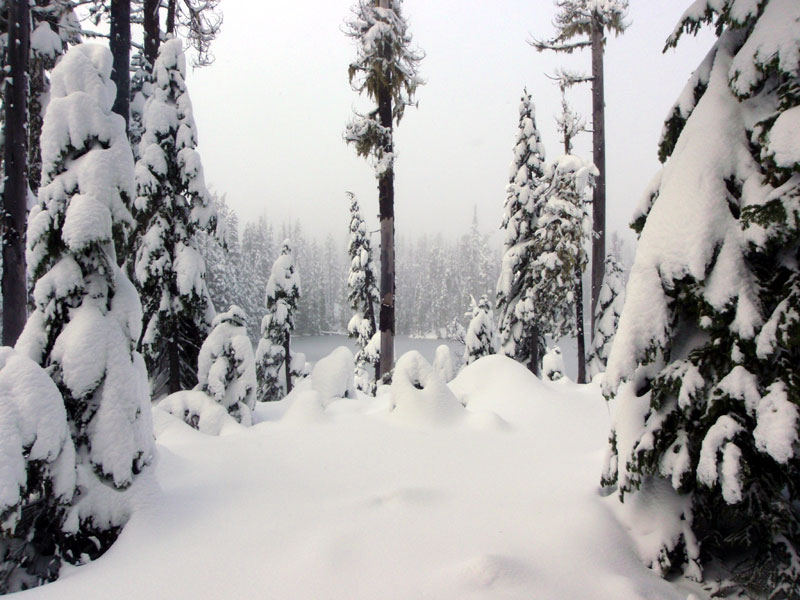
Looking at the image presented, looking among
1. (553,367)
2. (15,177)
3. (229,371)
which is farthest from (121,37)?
(553,367)

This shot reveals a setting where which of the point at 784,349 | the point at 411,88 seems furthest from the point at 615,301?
the point at 784,349

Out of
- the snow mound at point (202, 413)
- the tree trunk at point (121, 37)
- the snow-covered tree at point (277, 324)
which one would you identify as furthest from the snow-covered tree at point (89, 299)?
the snow-covered tree at point (277, 324)

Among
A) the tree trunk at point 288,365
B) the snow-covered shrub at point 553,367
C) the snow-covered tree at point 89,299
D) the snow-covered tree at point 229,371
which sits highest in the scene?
the snow-covered tree at point 89,299

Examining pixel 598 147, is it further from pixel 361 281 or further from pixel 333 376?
pixel 361 281

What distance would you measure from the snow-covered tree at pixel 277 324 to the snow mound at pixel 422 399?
14.9 m

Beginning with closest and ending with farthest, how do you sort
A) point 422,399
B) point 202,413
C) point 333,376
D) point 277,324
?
point 422,399 < point 202,413 < point 333,376 < point 277,324

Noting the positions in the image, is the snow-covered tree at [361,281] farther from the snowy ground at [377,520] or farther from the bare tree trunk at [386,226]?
the snowy ground at [377,520]

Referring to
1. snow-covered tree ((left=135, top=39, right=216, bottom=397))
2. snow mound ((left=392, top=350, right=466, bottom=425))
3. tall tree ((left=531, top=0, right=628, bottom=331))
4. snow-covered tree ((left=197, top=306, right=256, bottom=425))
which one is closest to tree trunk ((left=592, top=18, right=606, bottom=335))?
tall tree ((left=531, top=0, right=628, bottom=331))

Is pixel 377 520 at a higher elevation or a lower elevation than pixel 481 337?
higher

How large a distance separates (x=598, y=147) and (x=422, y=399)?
10.4 m

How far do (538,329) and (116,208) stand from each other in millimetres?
15355

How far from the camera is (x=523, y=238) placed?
17438 millimetres

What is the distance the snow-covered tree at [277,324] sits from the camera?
20.8 meters

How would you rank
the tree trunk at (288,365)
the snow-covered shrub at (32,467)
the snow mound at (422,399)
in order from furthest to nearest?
the tree trunk at (288,365), the snow mound at (422,399), the snow-covered shrub at (32,467)
